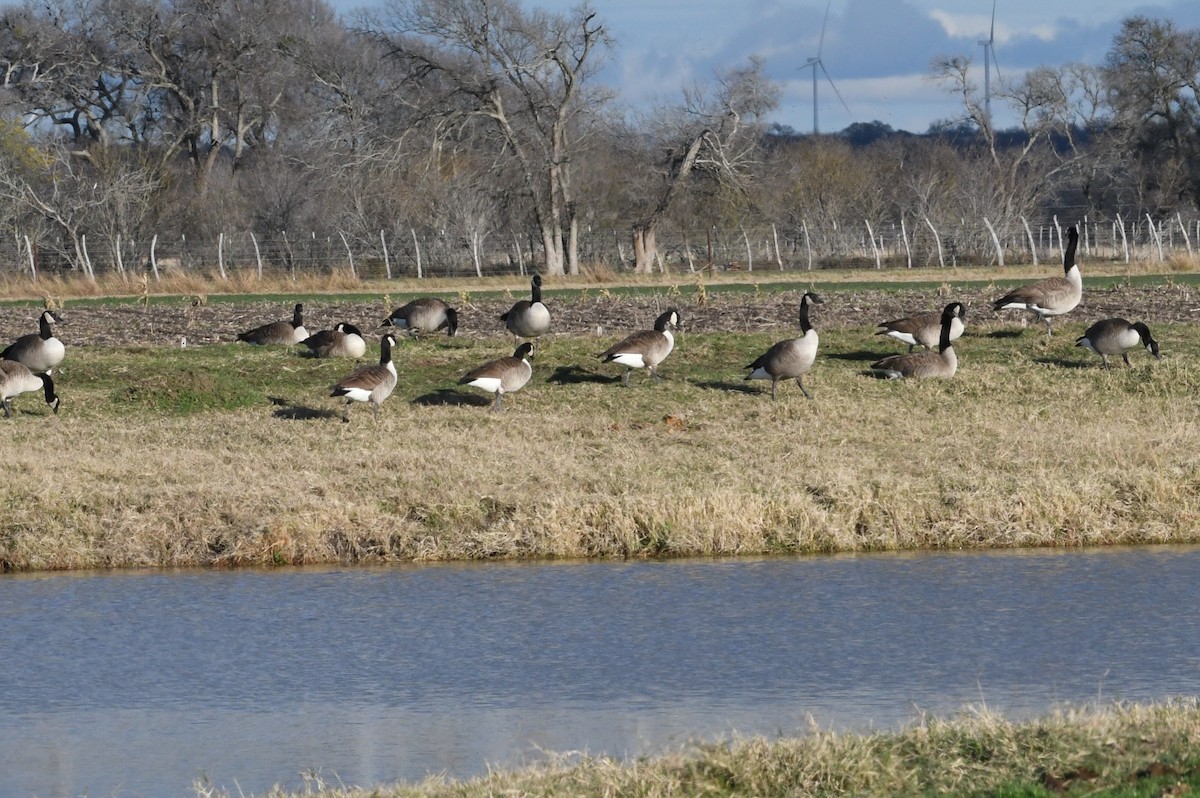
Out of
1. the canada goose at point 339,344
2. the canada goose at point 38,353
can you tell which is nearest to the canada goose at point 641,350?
the canada goose at point 339,344

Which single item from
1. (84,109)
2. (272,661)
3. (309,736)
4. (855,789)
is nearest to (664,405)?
(272,661)

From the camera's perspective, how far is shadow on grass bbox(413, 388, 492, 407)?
1920 centimetres

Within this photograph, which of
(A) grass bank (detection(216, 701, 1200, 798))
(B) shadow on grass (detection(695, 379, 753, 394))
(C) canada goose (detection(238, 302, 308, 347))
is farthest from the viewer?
(C) canada goose (detection(238, 302, 308, 347))

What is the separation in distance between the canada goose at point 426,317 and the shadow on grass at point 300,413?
549 cm

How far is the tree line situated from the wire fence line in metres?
0.16

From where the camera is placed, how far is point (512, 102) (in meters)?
61.2

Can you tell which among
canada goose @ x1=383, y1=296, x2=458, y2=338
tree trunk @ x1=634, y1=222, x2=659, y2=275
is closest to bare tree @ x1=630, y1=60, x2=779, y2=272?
tree trunk @ x1=634, y1=222, x2=659, y2=275

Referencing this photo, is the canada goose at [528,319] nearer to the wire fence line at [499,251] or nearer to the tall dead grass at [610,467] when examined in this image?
the tall dead grass at [610,467]

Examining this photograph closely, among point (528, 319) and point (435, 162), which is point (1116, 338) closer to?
point (528, 319)

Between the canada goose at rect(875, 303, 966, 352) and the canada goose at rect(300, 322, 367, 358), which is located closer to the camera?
the canada goose at rect(875, 303, 966, 352)

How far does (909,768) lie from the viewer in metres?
6.91

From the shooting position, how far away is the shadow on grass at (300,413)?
18.4 meters

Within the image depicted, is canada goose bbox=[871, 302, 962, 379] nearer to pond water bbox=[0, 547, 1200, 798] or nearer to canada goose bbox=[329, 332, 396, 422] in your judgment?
canada goose bbox=[329, 332, 396, 422]

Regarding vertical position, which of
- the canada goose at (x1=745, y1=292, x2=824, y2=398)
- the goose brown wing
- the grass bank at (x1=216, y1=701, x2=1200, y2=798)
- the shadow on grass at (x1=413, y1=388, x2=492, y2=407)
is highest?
the goose brown wing
